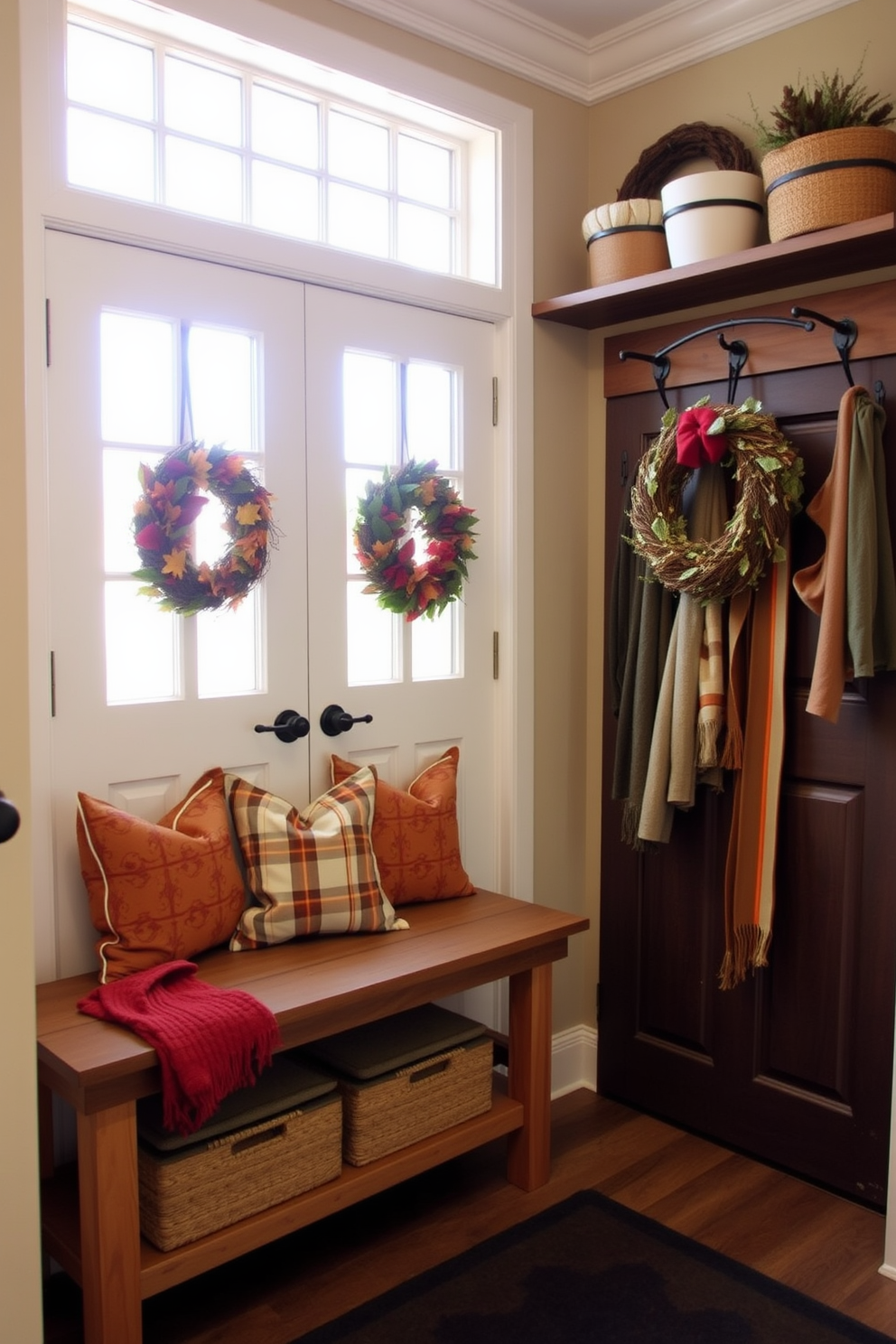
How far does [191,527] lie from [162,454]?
16cm

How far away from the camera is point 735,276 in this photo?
2715mm

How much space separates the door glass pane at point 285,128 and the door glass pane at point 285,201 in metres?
0.03

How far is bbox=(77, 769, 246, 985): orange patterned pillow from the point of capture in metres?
2.19

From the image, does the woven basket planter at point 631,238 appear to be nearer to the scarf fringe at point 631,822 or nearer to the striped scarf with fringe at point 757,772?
the striped scarf with fringe at point 757,772

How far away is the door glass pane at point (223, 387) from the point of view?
8.09ft

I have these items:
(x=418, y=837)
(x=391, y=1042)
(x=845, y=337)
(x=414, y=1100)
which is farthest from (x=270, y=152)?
(x=414, y=1100)

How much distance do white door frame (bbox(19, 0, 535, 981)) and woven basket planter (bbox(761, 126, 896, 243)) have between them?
790 millimetres

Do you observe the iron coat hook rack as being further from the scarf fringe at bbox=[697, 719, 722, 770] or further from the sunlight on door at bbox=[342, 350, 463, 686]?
the scarf fringe at bbox=[697, 719, 722, 770]

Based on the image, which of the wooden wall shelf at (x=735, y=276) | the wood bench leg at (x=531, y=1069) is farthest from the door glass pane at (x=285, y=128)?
the wood bench leg at (x=531, y=1069)

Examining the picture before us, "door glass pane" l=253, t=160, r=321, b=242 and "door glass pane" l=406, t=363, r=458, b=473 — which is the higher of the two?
"door glass pane" l=253, t=160, r=321, b=242

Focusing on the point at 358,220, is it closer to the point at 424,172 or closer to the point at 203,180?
the point at 424,172

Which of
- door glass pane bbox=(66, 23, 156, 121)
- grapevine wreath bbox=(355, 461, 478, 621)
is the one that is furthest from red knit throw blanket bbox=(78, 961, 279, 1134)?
door glass pane bbox=(66, 23, 156, 121)

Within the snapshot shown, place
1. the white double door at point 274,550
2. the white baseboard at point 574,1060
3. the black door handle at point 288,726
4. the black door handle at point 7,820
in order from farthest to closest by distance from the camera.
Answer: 1. the white baseboard at point 574,1060
2. the black door handle at point 288,726
3. the white double door at point 274,550
4. the black door handle at point 7,820

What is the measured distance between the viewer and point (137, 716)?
7.84 feet
